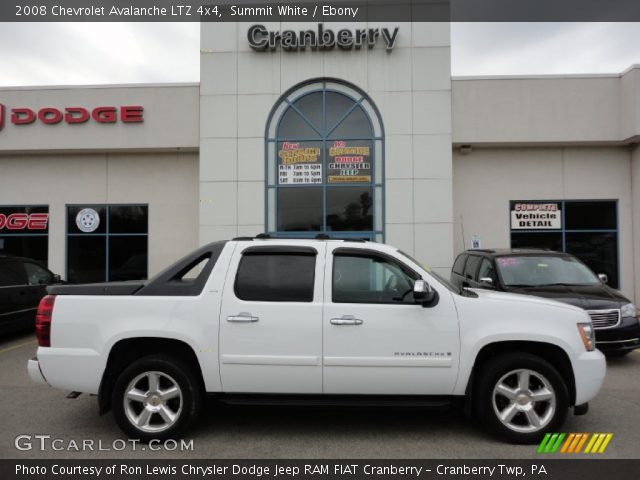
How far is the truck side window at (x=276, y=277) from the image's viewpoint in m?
4.21

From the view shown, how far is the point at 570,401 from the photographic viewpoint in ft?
13.7

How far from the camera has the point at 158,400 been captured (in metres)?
4.15

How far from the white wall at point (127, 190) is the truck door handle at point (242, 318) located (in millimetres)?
10321

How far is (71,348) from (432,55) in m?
11.6

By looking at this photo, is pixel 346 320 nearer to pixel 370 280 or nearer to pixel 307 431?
pixel 370 280

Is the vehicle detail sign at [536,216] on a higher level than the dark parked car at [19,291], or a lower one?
higher

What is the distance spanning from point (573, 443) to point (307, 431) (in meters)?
2.41

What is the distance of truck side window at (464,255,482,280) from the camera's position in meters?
8.72

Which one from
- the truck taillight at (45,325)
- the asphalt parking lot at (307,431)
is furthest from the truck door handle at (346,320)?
the truck taillight at (45,325)

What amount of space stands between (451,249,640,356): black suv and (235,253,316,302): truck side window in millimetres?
4412

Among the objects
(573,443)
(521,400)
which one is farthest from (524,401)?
(573,443)

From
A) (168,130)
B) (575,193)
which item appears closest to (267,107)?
(168,130)

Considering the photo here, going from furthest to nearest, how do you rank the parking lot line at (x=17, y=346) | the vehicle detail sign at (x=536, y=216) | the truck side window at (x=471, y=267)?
the vehicle detail sign at (x=536, y=216)
the truck side window at (x=471, y=267)
the parking lot line at (x=17, y=346)

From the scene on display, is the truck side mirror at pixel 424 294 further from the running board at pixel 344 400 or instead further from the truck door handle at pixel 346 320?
the running board at pixel 344 400
